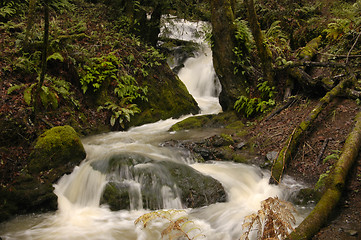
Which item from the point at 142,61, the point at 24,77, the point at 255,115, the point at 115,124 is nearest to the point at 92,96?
the point at 115,124

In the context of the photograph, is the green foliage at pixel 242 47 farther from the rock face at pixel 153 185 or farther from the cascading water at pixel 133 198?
the rock face at pixel 153 185

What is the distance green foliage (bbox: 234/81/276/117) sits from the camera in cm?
847

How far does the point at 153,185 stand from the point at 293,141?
10.5 feet

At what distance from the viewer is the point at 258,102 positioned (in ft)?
28.9

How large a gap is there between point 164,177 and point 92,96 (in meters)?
5.02

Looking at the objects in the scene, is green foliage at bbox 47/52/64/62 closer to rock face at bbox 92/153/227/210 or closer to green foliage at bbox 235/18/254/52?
rock face at bbox 92/153/227/210

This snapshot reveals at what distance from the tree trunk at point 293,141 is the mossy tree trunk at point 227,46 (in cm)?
347

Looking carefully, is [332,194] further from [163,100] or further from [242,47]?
[163,100]

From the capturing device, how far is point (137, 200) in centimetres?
510

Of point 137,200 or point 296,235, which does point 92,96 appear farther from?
point 296,235

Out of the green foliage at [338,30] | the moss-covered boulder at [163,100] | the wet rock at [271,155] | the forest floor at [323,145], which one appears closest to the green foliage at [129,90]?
the moss-covered boulder at [163,100]

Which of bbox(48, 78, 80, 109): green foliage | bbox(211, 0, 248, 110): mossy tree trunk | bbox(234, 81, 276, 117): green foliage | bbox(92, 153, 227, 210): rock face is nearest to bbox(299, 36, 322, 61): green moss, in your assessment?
bbox(234, 81, 276, 117): green foliage

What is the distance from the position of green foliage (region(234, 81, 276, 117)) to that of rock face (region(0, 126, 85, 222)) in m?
5.40

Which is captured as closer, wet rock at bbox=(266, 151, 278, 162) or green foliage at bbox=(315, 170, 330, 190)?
green foliage at bbox=(315, 170, 330, 190)
